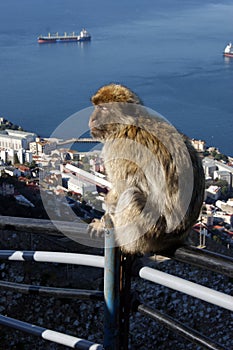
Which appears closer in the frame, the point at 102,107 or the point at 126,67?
the point at 102,107

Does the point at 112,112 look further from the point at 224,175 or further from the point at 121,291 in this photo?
the point at 224,175

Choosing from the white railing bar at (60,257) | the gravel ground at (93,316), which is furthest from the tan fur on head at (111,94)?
the gravel ground at (93,316)

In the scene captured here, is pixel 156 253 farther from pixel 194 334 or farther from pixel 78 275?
pixel 78 275

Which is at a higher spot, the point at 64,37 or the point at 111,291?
the point at 64,37

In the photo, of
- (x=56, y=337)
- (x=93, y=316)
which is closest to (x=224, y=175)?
(x=93, y=316)

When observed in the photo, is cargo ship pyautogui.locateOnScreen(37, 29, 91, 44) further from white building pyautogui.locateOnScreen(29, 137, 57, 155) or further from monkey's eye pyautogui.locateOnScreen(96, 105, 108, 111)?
monkey's eye pyautogui.locateOnScreen(96, 105, 108, 111)

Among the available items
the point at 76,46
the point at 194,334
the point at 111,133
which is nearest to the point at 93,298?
the point at 194,334

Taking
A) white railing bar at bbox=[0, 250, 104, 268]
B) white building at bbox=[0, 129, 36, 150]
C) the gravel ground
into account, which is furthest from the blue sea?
white railing bar at bbox=[0, 250, 104, 268]

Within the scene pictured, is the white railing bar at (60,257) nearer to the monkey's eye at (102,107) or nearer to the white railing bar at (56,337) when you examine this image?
the white railing bar at (56,337)
